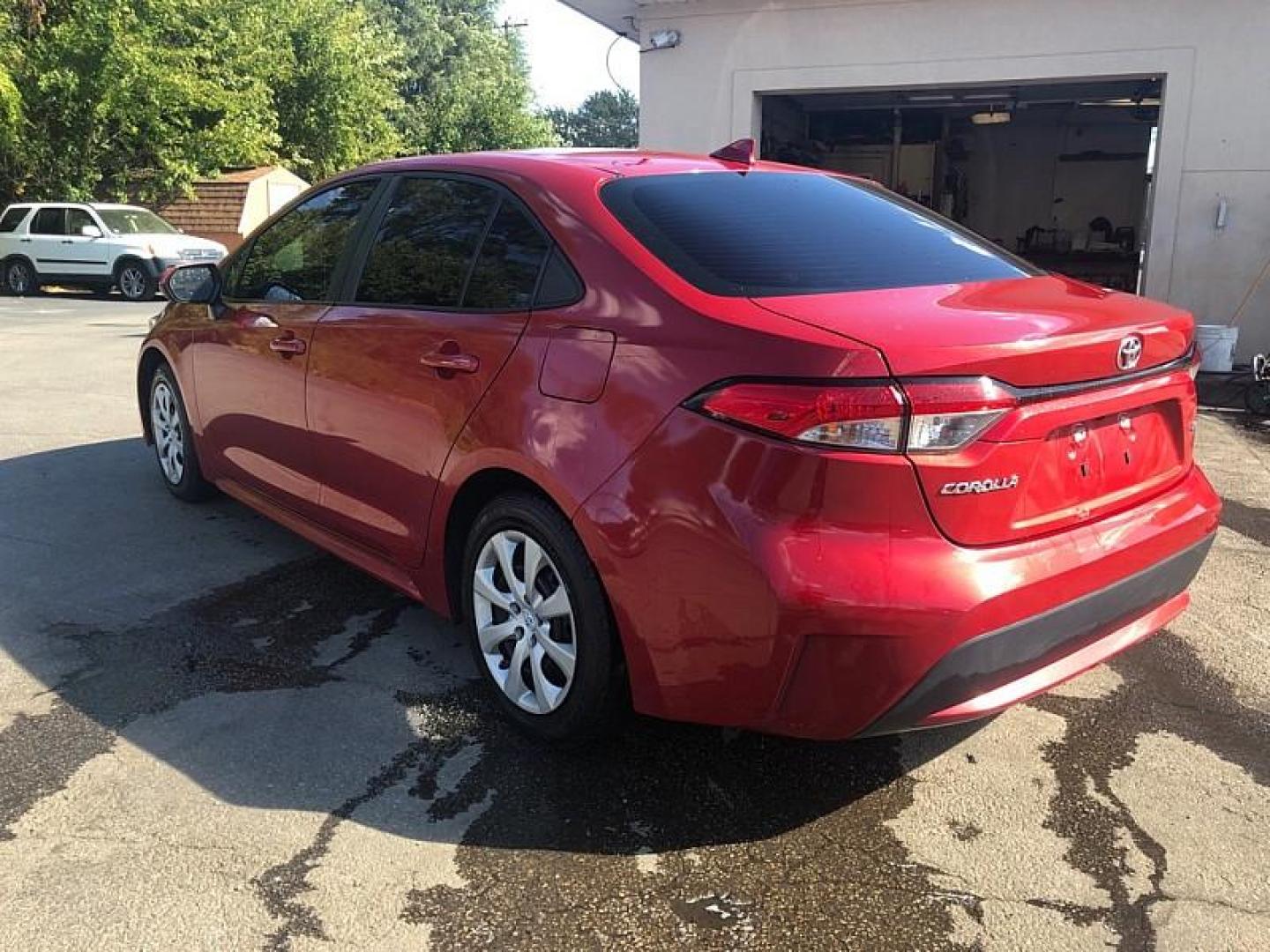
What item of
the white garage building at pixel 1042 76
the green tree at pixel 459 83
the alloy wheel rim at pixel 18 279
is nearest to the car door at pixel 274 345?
the white garage building at pixel 1042 76

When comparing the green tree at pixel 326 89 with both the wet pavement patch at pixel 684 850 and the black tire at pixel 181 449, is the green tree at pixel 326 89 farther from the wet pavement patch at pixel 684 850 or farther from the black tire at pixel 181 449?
the wet pavement patch at pixel 684 850

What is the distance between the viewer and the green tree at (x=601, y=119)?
95375mm

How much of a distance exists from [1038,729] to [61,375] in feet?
30.0

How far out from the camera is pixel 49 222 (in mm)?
20031

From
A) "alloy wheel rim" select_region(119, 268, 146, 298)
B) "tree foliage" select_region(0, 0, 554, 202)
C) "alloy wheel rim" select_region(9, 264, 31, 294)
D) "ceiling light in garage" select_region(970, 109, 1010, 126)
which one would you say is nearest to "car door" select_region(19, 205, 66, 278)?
"alloy wheel rim" select_region(9, 264, 31, 294)

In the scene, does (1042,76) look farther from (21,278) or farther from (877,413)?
(21,278)

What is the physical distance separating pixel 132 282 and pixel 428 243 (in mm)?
18102

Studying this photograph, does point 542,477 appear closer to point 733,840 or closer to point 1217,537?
point 733,840

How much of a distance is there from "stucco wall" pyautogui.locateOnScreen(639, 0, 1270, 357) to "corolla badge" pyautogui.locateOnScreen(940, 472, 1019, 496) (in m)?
9.47

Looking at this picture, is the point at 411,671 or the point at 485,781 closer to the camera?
the point at 485,781

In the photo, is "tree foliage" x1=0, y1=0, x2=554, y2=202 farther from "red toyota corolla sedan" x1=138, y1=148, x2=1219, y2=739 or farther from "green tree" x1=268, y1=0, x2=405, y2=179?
"red toyota corolla sedan" x1=138, y1=148, x2=1219, y2=739

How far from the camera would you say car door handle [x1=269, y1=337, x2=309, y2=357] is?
13.0ft

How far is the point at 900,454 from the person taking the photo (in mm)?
2344

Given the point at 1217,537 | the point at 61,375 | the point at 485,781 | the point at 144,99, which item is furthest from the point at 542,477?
the point at 144,99
